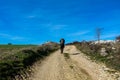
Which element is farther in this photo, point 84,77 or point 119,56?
point 119,56

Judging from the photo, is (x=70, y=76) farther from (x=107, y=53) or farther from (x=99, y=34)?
(x=99, y=34)

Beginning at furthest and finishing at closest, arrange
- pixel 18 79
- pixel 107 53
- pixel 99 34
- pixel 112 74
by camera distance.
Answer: pixel 99 34 < pixel 107 53 < pixel 112 74 < pixel 18 79

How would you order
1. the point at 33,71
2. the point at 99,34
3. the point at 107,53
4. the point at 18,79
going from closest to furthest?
1. the point at 18,79
2. the point at 33,71
3. the point at 107,53
4. the point at 99,34

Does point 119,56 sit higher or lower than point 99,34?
lower

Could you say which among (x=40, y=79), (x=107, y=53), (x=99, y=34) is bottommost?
(x=40, y=79)

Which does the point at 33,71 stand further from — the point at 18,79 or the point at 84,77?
the point at 84,77

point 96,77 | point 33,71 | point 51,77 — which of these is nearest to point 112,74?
point 96,77

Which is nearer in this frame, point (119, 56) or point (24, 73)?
point (24, 73)

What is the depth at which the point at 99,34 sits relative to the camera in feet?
326

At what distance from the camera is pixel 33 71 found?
2050 centimetres

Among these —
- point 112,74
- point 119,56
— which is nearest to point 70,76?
point 112,74

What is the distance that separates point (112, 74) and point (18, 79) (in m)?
6.71

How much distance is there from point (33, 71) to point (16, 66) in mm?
1425

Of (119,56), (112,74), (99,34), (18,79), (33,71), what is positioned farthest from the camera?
(99,34)
